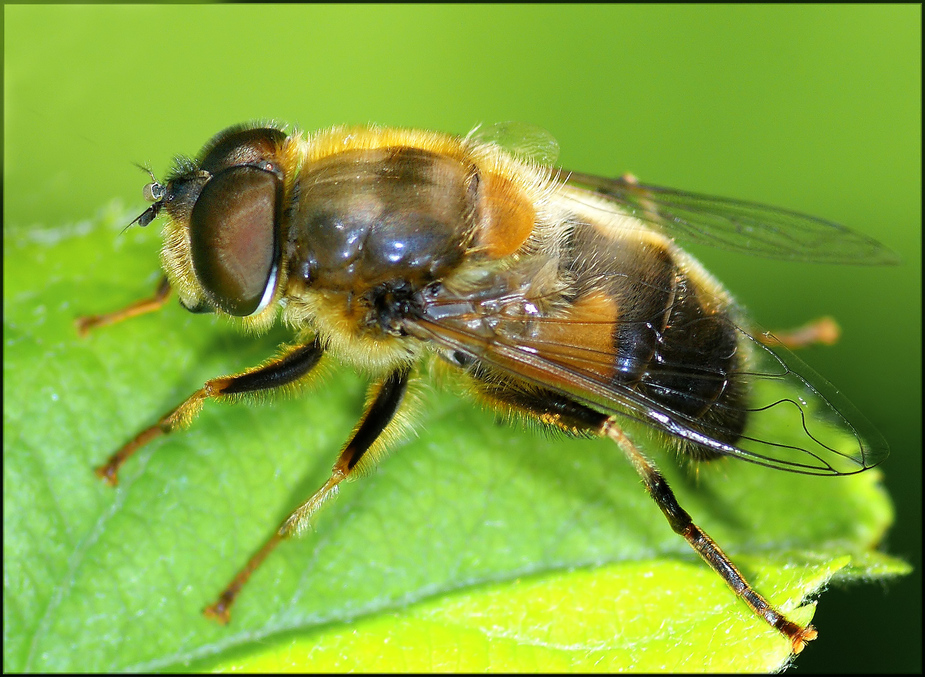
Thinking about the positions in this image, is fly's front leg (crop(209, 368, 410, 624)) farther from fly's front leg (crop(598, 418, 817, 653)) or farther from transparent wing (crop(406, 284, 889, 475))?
fly's front leg (crop(598, 418, 817, 653))

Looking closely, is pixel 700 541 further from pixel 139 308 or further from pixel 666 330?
pixel 139 308

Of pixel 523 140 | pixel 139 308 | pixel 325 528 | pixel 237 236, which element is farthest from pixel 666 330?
pixel 139 308

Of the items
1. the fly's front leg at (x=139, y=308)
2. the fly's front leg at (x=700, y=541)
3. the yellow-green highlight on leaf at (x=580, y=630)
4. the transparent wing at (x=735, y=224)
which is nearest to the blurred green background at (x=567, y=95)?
the transparent wing at (x=735, y=224)

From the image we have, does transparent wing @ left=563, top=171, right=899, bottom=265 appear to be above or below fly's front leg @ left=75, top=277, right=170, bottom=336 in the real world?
above

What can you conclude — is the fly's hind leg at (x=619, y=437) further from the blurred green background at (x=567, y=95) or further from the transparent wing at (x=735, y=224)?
the blurred green background at (x=567, y=95)

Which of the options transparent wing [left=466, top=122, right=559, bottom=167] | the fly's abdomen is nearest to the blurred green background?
transparent wing [left=466, top=122, right=559, bottom=167]

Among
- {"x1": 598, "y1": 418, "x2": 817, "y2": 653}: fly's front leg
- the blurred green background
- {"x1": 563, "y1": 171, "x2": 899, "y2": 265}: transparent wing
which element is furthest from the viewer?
the blurred green background

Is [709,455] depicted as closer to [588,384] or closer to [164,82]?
[588,384]
